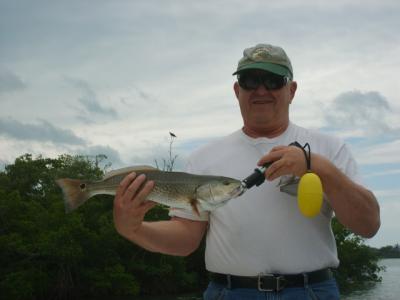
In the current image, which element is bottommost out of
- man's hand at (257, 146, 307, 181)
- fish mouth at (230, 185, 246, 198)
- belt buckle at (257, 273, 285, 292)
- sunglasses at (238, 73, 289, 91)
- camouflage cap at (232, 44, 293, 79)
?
belt buckle at (257, 273, 285, 292)

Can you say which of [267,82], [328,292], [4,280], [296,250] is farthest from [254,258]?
[4,280]

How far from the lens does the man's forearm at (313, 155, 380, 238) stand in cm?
363

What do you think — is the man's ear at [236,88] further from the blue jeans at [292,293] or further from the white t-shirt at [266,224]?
the blue jeans at [292,293]

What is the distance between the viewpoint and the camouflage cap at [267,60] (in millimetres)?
4141

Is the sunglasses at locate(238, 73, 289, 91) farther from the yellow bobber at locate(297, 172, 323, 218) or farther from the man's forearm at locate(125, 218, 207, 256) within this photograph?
the man's forearm at locate(125, 218, 207, 256)

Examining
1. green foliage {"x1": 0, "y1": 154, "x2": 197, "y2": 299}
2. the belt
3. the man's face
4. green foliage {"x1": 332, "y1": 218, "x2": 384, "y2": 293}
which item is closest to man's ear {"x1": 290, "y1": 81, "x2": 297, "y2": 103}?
the man's face

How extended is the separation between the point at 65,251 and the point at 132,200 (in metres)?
40.4

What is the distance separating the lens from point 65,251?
139ft

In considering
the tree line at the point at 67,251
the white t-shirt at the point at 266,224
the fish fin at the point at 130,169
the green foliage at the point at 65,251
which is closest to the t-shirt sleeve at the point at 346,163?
the white t-shirt at the point at 266,224

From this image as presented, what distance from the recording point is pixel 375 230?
3973 mm

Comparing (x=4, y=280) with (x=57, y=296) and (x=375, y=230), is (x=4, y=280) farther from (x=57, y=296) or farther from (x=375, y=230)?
(x=375, y=230)

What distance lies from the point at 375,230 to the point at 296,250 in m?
0.60

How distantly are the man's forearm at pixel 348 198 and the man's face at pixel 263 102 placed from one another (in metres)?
0.70

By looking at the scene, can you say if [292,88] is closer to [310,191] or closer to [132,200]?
[310,191]
